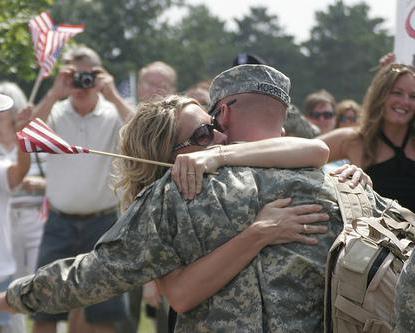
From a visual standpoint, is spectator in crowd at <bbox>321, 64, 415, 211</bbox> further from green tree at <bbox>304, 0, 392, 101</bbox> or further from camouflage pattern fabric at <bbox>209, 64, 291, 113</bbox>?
green tree at <bbox>304, 0, 392, 101</bbox>

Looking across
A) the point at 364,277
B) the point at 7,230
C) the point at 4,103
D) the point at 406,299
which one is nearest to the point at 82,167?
the point at 7,230

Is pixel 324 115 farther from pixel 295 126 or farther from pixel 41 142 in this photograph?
pixel 41 142

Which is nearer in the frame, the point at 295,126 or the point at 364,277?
the point at 364,277

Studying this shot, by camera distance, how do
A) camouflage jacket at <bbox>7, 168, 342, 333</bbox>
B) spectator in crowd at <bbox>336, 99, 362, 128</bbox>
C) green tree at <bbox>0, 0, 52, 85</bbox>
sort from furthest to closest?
spectator in crowd at <bbox>336, 99, 362, 128</bbox>
green tree at <bbox>0, 0, 52, 85</bbox>
camouflage jacket at <bbox>7, 168, 342, 333</bbox>

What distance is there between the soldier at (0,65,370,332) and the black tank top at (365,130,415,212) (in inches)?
81.6

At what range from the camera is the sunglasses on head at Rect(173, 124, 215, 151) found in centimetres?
307

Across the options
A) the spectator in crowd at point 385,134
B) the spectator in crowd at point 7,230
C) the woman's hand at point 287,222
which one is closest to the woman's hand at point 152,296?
the spectator in crowd at point 7,230

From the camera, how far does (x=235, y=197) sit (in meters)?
2.84

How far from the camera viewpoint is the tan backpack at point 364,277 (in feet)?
8.86

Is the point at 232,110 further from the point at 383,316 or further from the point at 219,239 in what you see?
the point at 383,316

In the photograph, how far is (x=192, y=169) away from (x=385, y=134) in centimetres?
263

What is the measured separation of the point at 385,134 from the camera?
206 inches

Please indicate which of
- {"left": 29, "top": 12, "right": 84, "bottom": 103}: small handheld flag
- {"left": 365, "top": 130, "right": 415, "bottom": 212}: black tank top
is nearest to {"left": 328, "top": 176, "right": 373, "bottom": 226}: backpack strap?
{"left": 365, "top": 130, "right": 415, "bottom": 212}: black tank top

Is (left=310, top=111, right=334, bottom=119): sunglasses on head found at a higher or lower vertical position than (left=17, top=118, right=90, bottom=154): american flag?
lower
